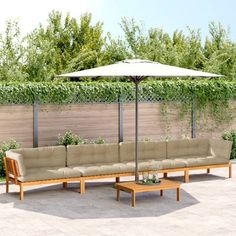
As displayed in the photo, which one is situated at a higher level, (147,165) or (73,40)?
(73,40)

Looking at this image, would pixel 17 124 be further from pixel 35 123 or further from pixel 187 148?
pixel 187 148

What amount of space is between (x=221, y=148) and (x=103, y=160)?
10.1 feet

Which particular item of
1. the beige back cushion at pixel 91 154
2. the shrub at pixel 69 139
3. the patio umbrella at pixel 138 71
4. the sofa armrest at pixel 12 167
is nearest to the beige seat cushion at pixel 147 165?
the beige back cushion at pixel 91 154

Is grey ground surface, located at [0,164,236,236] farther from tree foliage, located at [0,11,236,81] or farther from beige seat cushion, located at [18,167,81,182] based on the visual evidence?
tree foliage, located at [0,11,236,81]

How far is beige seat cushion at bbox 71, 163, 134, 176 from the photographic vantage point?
13.0 m

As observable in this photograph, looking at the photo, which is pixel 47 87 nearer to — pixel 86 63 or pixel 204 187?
pixel 204 187

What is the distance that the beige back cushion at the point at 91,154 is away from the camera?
13.6 metres

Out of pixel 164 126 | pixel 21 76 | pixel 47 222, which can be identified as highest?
pixel 21 76

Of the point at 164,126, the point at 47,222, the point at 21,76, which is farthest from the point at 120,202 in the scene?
the point at 21,76

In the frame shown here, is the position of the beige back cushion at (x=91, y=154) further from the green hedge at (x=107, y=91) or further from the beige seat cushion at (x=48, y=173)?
the green hedge at (x=107, y=91)

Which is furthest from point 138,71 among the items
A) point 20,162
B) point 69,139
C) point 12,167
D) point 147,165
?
point 69,139

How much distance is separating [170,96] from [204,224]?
26.9ft

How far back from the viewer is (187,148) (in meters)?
15.2

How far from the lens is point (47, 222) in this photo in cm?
1010
